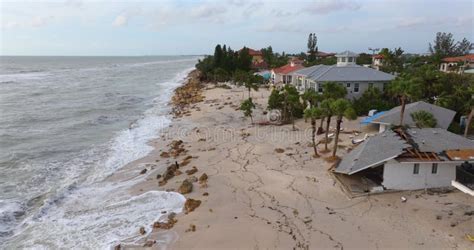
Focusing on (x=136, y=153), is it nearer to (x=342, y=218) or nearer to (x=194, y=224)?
(x=194, y=224)

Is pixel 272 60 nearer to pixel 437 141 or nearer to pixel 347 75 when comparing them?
pixel 347 75

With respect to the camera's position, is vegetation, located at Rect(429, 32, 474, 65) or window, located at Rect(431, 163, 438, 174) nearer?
window, located at Rect(431, 163, 438, 174)

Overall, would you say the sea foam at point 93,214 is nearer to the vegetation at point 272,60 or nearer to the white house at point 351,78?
the white house at point 351,78

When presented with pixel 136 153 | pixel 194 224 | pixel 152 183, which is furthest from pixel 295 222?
pixel 136 153

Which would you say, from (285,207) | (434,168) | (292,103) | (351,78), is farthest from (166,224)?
(351,78)

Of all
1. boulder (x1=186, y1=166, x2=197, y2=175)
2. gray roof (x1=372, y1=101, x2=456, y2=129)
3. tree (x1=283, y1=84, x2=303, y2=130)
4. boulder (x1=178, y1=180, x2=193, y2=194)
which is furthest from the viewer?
tree (x1=283, y1=84, x2=303, y2=130)

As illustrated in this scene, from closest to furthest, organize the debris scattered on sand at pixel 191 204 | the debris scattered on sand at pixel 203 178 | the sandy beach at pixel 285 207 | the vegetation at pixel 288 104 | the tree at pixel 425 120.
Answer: the sandy beach at pixel 285 207 → the debris scattered on sand at pixel 191 204 → the debris scattered on sand at pixel 203 178 → the tree at pixel 425 120 → the vegetation at pixel 288 104

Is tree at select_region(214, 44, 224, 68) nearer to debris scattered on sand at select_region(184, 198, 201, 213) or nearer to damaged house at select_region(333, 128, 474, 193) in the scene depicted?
damaged house at select_region(333, 128, 474, 193)

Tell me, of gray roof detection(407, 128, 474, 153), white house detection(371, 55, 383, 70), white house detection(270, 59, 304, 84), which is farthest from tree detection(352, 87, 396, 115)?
white house detection(371, 55, 383, 70)

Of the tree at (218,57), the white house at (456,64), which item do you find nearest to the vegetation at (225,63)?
the tree at (218,57)
